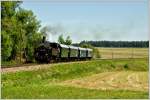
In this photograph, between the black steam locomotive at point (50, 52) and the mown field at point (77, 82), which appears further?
the black steam locomotive at point (50, 52)

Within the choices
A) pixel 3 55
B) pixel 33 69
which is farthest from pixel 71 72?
pixel 3 55

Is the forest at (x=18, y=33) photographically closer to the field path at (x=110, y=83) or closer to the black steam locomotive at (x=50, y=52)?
the black steam locomotive at (x=50, y=52)

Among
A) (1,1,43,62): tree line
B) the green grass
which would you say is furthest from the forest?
the green grass

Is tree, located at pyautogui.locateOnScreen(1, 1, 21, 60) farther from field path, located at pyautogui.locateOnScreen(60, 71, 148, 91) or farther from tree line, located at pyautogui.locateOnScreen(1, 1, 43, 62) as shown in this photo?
field path, located at pyautogui.locateOnScreen(60, 71, 148, 91)

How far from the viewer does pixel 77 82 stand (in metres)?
33.8

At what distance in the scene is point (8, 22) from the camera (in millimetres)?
52406

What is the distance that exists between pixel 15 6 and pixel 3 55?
1181 cm

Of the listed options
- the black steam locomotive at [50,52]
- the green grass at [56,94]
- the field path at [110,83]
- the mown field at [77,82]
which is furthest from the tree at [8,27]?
the green grass at [56,94]

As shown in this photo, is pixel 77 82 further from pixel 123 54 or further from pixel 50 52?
pixel 123 54

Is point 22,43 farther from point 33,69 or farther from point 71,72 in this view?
point 33,69

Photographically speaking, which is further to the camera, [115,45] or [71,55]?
[115,45]

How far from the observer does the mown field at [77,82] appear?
66.3ft

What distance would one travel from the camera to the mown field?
20203mm

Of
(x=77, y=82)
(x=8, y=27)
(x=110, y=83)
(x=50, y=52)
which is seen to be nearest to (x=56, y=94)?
(x=77, y=82)
